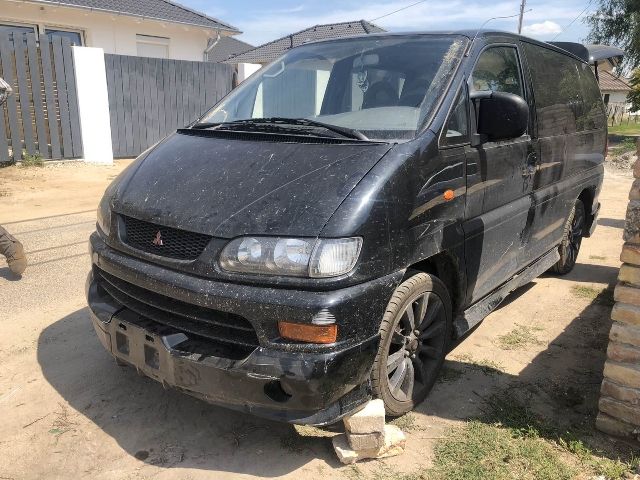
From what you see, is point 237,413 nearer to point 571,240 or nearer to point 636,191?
point 636,191

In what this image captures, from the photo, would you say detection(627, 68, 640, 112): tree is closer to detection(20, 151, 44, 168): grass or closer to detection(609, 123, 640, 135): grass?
detection(609, 123, 640, 135): grass

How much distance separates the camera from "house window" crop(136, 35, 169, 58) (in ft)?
51.2

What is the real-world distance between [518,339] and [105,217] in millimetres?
3023

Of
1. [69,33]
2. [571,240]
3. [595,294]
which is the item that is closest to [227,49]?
[69,33]

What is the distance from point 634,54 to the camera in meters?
26.5

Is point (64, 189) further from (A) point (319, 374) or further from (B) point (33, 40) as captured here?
(A) point (319, 374)

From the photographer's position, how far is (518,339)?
13.4 feet

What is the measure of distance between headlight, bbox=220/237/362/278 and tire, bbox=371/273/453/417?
0.44 m

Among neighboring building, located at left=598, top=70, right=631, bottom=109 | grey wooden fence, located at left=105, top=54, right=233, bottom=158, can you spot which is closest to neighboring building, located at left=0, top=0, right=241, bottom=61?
grey wooden fence, located at left=105, top=54, right=233, bottom=158

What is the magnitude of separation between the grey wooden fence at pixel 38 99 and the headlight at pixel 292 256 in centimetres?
934

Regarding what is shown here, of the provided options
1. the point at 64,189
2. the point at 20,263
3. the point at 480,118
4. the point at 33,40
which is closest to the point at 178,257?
the point at 480,118

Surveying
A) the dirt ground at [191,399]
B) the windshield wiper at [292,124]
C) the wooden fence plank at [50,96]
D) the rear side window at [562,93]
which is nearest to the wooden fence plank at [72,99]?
the wooden fence plank at [50,96]

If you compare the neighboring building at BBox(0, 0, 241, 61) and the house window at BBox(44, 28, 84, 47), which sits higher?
the neighboring building at BBox(0, 0, 241, 61)

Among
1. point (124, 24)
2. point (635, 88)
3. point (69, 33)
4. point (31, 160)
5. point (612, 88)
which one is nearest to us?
point (31, 160)
